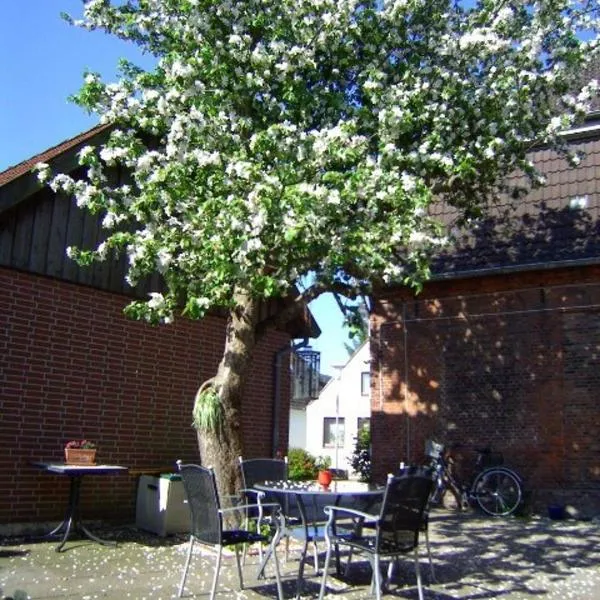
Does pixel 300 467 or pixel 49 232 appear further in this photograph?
pixel 300 467

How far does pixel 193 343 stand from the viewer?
11.5 meters

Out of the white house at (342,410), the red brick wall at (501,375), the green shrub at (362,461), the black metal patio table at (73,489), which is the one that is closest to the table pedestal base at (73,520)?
the black metal patio table at (73,489)

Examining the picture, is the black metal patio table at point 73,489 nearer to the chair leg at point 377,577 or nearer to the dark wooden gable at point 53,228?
the dark wooden gable at point 53,228

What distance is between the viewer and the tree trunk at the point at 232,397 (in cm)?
845

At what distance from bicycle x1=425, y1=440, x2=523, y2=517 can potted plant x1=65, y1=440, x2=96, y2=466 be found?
6.35m

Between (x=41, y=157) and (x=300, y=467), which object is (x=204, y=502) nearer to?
(x=41, y=157)

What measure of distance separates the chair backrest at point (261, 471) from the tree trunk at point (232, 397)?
1.24ft

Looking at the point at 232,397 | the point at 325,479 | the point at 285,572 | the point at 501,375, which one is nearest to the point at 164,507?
the point at 232,397

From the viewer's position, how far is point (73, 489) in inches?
338

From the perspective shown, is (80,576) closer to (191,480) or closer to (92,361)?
(191,480)

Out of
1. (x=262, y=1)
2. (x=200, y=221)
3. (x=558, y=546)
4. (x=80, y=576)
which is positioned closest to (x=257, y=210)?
(x=200, y=221)

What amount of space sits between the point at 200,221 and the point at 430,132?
3134 millimetres

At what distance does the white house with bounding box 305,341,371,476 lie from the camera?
34000mm

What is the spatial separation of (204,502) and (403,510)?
166cm
